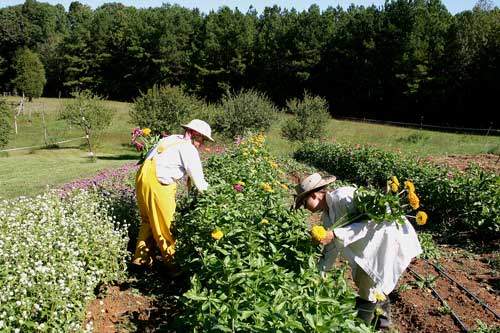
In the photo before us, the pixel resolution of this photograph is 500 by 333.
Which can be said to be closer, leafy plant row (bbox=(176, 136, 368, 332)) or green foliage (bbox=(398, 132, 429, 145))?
leafy plant row (bbox=(176, 136, 368, 332))

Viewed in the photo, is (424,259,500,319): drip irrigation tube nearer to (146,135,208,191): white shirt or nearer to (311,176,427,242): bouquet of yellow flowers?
(311,176,427,242): bouquet of yellow flowers

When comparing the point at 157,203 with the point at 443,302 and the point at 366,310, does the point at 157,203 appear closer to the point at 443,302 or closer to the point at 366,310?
the point at 366,310

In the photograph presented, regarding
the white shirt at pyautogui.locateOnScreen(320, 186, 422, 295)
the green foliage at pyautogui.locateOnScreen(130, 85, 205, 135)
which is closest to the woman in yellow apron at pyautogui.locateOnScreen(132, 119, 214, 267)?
the white shirt at pyautogui.locateOnScreen(320, 186, 422, 295)

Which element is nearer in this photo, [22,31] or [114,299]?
[114,299]

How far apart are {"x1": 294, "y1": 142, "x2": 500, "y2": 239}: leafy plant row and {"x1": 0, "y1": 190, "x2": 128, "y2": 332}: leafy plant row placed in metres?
5.12

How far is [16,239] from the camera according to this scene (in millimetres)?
3439

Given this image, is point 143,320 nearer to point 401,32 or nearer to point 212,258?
point 212,258

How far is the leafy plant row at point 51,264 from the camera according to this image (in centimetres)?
279

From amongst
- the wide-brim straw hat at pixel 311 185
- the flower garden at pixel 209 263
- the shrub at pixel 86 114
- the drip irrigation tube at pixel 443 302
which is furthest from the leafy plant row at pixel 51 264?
the shrub at pixel 86 114

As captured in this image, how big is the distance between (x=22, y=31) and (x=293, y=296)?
74473mm

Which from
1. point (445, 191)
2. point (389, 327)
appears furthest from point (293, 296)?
point (445, 191)

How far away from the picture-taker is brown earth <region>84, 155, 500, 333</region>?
142 inches

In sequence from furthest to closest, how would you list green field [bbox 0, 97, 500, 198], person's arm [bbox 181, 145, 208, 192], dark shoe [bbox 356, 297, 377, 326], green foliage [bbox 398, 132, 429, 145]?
green foliage [bbox 398, 132, 429, 145], green field [bbox 0, 97, 500, 198], person's arm [bbox 181, 145, 208, 192], dark shoe [bbox 356, 297, 377, 326]

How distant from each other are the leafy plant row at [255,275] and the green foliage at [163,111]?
16454 mm
